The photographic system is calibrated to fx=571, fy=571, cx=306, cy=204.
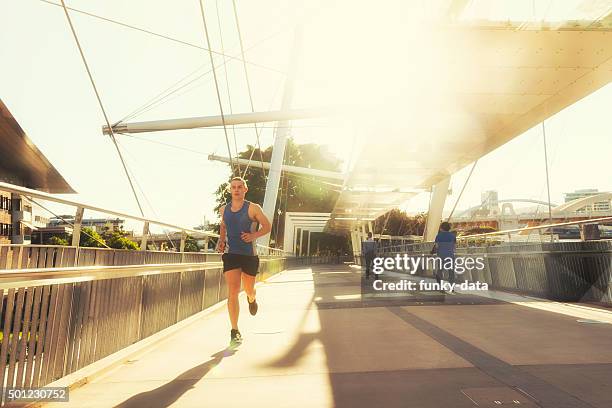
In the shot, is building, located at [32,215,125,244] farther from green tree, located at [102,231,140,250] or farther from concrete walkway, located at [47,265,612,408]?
concrete walkway, located at [47,265,612,408]

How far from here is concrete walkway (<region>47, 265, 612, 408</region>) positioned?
11.5ft

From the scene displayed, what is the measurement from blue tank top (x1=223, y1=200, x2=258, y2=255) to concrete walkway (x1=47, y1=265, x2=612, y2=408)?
99 centimetres

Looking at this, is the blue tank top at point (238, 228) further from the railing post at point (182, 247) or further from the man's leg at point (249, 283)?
the railing post at point (182, 247)

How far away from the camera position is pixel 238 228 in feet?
19.9

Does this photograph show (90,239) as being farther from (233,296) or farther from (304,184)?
(304,184)

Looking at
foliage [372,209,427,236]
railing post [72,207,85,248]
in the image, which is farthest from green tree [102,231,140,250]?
foliage [372,209,427,236]

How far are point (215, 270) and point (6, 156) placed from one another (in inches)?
222

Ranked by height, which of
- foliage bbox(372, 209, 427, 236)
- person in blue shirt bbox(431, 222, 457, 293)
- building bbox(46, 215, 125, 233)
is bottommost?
building bbox(46, 215, 125, 233)

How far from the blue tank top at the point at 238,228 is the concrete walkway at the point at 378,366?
3.23ft

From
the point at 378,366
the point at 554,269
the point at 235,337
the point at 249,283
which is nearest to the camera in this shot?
the point at 378,366

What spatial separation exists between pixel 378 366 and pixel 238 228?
2322 millimetres

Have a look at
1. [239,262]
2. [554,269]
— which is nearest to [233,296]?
[239,262]

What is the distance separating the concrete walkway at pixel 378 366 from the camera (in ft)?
11.5

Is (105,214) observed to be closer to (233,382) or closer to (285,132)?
(233,382)
